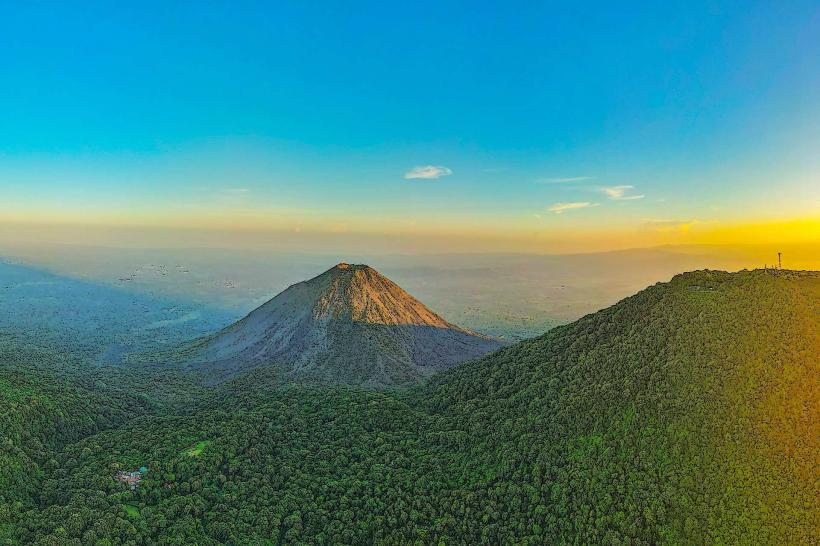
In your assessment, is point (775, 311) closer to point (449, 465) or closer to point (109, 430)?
point (449, 465)

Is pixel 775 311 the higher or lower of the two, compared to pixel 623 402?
higher

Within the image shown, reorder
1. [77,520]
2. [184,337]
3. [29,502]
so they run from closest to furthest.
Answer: [77,520] → [29,502] → [184,337]

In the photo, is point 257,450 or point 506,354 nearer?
point 257,450

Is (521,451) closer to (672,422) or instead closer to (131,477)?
(672,422)

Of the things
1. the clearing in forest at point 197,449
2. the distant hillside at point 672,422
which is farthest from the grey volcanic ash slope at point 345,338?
the distant hillside at point 672,422

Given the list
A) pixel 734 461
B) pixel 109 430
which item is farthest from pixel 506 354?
pixel 109 430

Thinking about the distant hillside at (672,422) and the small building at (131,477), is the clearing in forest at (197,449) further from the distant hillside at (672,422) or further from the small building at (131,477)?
the distant hillside at (672,422)
